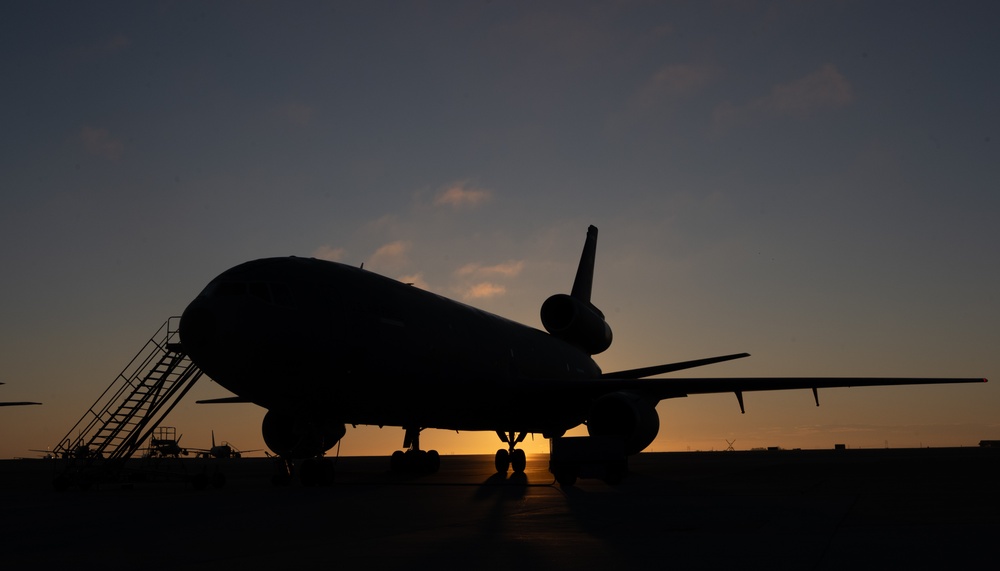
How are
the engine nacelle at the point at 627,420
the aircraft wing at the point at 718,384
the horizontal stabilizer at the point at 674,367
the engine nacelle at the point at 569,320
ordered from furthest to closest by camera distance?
the engine nacelle at the point at 569,320 → the horizontal stabilizer at the point at 674,367 → the aircraft wing at the point at 718,384 → the engine nacelle at the point at 627,420

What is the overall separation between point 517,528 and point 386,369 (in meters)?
10.6

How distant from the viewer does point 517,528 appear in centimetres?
1127

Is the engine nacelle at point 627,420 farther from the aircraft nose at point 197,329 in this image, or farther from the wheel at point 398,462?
the aircraft nose at point 197,329

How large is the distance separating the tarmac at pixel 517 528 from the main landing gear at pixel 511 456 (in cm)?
1210

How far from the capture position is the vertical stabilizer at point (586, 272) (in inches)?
1774

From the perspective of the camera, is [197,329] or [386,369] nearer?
[197,329]

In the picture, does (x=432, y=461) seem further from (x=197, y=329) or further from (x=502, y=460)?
(x=197, y=329)

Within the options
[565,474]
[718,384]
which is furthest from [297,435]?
[718,384]

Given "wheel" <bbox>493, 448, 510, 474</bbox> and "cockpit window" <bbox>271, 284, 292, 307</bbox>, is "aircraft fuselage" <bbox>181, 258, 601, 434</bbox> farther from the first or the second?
"wheel" <bbox>493, 448, 510, 474</bbox>

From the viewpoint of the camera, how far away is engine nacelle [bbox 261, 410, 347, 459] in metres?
21.2

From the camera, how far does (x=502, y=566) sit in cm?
792

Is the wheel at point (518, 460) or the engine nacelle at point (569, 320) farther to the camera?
the engine nacelle at point (569, 320)

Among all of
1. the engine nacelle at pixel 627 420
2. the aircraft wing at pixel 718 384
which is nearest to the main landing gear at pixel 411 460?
the aircraft wing at pixel 718 384

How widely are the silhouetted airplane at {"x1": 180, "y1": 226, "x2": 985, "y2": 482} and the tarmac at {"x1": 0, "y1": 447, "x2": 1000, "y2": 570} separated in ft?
8.39
